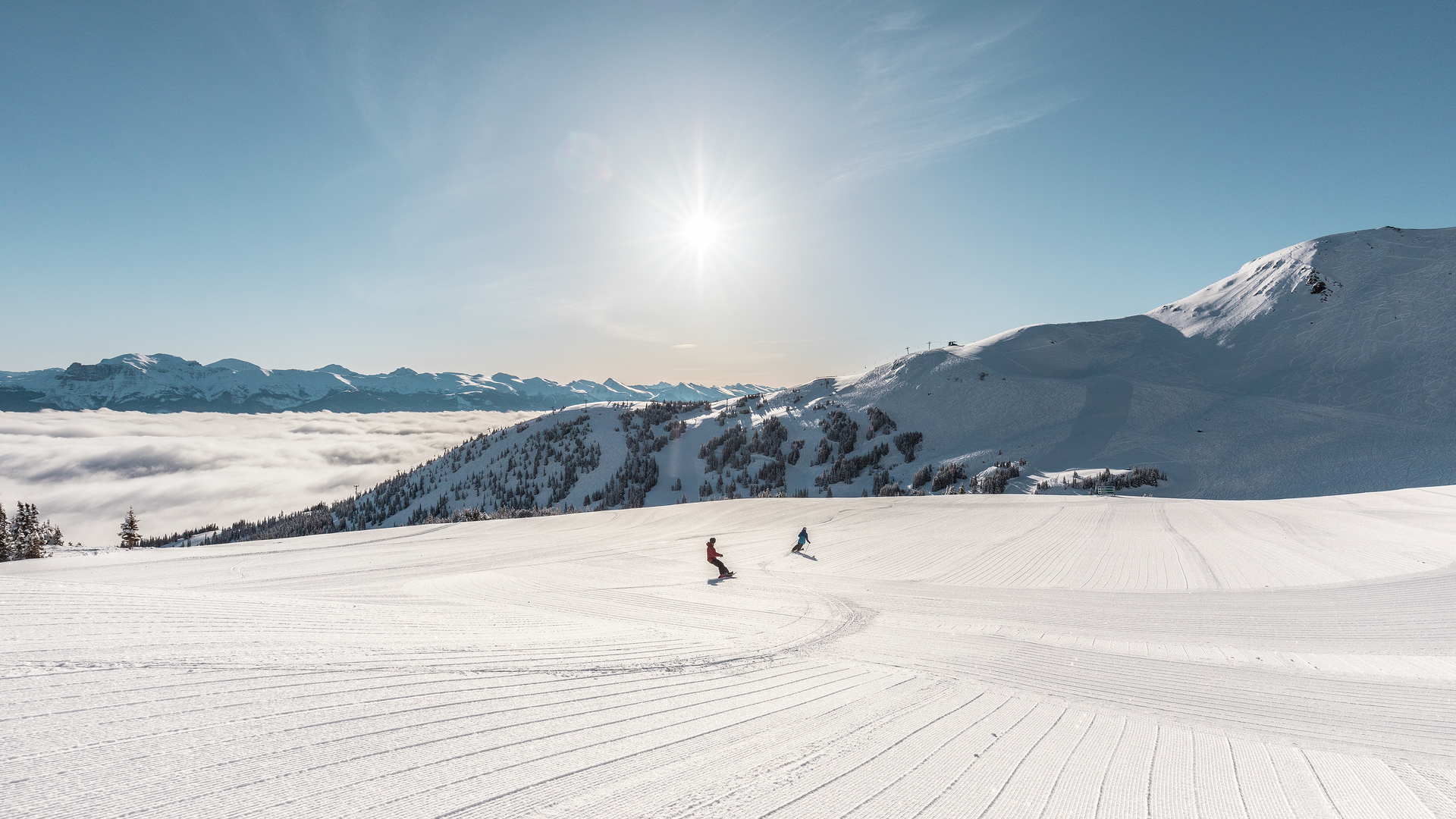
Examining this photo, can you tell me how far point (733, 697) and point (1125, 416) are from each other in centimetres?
4362

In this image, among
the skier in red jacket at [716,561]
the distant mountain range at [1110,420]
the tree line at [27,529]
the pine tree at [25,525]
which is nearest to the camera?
the skier in red jacket at [716,561]

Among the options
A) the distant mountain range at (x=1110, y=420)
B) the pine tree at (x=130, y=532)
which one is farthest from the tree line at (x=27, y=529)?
the distant mountain range at (x=1110, y=420)

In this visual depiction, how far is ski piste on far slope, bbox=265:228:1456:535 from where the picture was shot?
2995cm

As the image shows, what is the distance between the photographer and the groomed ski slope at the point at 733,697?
8.32 ft

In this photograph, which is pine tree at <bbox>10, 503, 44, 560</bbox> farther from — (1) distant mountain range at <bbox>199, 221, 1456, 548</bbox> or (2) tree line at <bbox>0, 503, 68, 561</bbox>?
(1) distant mountain range at <bbox>199, 221, 1456, 548</bbox>

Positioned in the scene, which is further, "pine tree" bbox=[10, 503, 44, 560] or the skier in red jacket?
"pine tree" bbox=[10, 503, 44, 560]

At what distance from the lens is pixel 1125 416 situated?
37562 millimetres

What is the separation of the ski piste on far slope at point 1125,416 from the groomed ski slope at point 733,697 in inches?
937

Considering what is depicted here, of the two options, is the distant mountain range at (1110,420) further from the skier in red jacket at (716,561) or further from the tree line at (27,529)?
the tree line at (27,529)

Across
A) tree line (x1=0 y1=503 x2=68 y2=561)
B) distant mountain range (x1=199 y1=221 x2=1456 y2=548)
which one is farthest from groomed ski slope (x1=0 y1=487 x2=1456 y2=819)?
tree line (x1=0 y1=503 x2=68 y2=561)

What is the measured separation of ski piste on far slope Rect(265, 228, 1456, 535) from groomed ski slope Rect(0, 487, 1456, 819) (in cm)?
2380

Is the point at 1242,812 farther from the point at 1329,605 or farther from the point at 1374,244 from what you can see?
the point at 1374,244

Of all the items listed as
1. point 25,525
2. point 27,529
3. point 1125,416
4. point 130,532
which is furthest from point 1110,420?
point 130,532

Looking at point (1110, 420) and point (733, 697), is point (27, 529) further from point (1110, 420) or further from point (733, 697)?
point (1110, 420)
